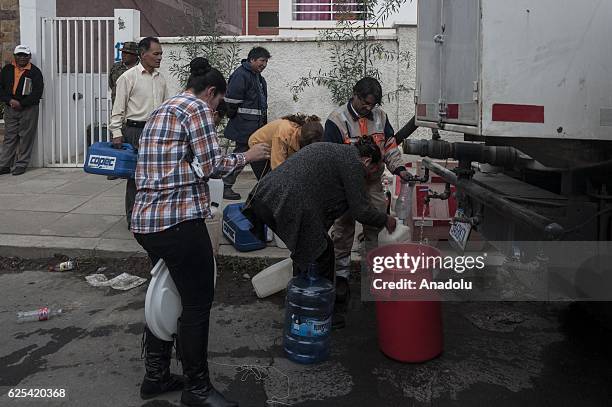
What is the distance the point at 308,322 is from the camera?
3.78m

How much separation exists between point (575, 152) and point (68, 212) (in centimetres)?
562

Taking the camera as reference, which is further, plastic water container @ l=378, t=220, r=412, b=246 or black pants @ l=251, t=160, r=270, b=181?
black pants @ l=251, t=160, r=270, b=181

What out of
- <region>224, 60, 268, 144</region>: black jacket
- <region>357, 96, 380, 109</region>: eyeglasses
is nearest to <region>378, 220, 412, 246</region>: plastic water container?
<region>357, 96, 380, 109</region>: eyeglasses

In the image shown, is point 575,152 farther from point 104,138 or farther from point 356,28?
point 104,138

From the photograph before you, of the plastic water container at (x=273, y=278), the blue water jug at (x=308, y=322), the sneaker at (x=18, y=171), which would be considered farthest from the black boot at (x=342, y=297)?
the sneaker at (x=18, y=171)

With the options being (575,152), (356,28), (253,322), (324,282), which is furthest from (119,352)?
(356,28)

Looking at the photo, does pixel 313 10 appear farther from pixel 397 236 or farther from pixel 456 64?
pixel 397 236

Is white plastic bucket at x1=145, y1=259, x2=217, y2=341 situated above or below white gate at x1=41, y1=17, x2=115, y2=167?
below

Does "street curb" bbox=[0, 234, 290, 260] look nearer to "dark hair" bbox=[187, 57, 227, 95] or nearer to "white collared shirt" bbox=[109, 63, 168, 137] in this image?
"white collared shirt" bbox=[109, 63, 168, 137]

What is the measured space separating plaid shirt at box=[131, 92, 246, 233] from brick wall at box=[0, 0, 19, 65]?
30.3ft

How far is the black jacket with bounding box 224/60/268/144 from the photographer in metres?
6.96

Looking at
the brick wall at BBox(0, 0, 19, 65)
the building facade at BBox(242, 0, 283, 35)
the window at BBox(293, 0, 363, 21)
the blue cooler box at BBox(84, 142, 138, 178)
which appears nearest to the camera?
the blue cooler box at BBox(84, 142, 138, 178)

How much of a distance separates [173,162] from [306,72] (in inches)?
236

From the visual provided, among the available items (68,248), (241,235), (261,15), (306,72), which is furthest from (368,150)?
(261,15)
